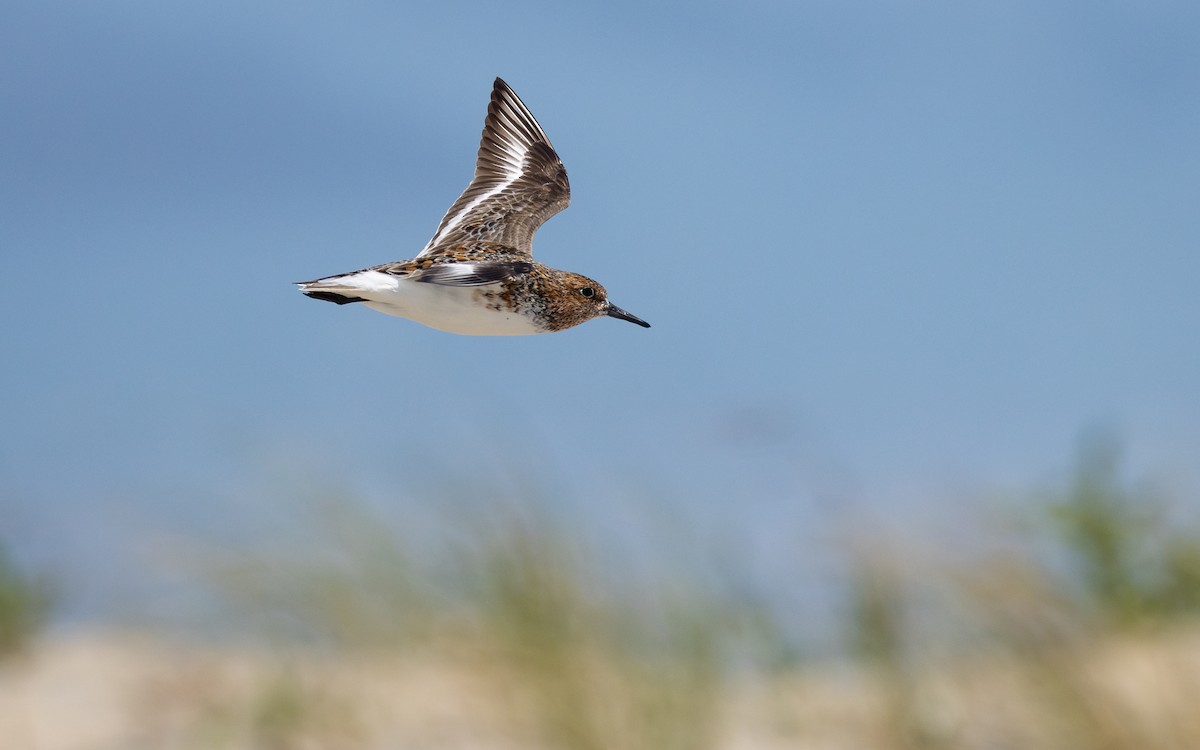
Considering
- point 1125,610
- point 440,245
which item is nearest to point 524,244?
point 440,245

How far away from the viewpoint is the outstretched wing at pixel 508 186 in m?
4.66

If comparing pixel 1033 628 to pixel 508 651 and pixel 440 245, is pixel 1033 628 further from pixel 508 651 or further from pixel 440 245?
pixel 440 245

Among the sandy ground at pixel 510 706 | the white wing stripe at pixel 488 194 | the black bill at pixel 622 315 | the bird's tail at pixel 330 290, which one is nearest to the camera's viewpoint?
the sandy ground at pixel 510 706

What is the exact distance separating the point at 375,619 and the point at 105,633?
0.95 metres

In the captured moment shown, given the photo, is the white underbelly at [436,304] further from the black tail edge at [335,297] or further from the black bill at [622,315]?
the black bill at [622,315]

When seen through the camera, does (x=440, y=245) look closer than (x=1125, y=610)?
No

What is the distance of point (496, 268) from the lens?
351cm

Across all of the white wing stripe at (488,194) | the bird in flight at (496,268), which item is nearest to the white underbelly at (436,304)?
the bird in flight at (496,268)

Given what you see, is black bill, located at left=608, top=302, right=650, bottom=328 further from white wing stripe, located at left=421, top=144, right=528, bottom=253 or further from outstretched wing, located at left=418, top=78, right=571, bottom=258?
white wing stripe, located at left=421, top=144, right=528, bottom=253

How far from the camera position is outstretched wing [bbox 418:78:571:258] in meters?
4.66

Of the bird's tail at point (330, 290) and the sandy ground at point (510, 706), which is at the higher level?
the bird's tail at point (330, 290)

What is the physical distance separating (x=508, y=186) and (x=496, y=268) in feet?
5.47

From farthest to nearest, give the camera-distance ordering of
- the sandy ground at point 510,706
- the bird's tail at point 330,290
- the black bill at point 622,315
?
the black bill at point 622,315
the bird's tail at point 330,290
the sandy ground at point 510,706

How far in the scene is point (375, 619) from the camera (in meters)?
2.75
